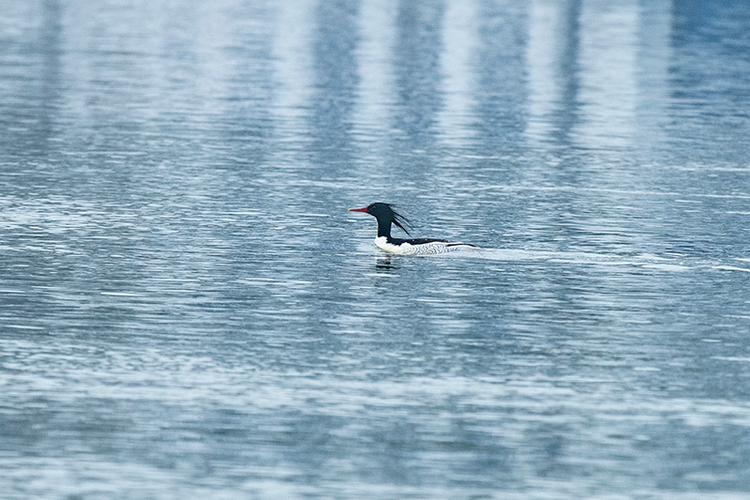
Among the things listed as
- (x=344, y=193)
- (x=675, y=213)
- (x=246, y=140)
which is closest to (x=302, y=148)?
(x=246, y=140)

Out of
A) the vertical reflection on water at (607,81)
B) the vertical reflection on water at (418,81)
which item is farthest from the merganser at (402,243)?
the vertical reflection on water at (607,81)

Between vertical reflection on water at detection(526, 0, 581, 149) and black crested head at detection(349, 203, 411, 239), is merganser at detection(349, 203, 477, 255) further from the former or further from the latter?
vertical reflection on water at detection(526, 0, 581, 149)

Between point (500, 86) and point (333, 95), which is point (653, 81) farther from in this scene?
point (333, 95)

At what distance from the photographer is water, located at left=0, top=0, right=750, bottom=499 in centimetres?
1435

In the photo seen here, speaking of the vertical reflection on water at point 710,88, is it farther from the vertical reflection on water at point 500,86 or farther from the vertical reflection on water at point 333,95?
the vertical reflection on water at point 333,95

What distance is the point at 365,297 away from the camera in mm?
20875

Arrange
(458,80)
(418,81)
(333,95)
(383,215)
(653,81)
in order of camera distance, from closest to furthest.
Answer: (383,215) < (333,95) < (418,81) < (458,80) < (653,81)

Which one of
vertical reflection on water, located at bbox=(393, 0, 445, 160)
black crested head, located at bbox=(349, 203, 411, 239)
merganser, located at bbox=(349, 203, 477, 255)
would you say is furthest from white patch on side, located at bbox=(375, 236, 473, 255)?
vertical reflection on water, located at bbox=(393, 0, 445, 160)

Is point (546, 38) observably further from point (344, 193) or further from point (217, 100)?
point (344, 193)

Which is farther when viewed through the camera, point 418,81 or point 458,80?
point 458,80

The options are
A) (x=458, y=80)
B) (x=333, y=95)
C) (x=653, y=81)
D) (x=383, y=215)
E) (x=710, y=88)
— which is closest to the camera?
(x=383, y=215)

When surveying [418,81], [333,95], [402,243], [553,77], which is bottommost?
[553,77]

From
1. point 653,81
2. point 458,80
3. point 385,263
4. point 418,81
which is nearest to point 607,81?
point 653,81

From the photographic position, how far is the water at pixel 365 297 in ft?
47.1
